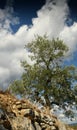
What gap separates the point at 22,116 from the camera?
80.6 feet

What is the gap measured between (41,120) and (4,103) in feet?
13.4

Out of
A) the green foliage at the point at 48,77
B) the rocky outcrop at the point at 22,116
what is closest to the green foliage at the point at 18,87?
the green foliage at the point at 48,77

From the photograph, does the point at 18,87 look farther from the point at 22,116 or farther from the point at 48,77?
Answer: the point at 22,116

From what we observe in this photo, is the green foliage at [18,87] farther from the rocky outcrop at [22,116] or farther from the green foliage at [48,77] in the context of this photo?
the rocky outcrop at [22,116]

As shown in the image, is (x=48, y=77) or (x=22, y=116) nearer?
(x=22, y=116)

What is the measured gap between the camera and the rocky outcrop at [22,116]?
2314 cm

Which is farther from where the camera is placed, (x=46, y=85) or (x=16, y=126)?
(x=46, y=85)

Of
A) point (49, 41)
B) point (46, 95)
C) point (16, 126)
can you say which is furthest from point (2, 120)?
point (49, 41)

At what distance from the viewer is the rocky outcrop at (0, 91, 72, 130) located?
2314 cm

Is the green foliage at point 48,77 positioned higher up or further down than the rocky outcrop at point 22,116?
higher up

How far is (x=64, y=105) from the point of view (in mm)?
59188

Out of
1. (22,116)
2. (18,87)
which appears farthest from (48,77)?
(22,116)

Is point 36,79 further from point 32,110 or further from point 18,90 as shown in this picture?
point 32,110

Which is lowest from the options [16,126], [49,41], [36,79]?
[16,126]
